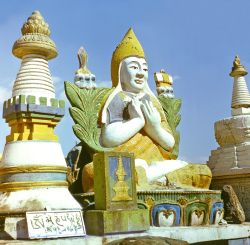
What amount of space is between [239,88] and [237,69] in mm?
584

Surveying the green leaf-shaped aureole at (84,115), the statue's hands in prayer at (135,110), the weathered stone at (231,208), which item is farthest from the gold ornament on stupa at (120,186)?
the weathered stone at (231,208)

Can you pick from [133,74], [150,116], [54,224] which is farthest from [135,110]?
[54,224]

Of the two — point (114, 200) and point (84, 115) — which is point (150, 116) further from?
point (114, 200)

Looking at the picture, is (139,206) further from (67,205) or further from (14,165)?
(14,165)

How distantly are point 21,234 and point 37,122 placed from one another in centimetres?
193

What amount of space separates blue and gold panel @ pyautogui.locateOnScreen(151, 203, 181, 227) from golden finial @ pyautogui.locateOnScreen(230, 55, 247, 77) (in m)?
5.78

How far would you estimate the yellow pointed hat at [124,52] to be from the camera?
10.5 m

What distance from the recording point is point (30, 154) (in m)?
7.21

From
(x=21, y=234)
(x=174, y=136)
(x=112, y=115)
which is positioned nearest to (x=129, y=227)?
(x=21, y=234)

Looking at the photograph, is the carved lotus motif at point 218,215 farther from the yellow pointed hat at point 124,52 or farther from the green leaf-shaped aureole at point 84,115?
the yellow pointed hat at point 124,52

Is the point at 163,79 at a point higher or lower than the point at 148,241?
higher

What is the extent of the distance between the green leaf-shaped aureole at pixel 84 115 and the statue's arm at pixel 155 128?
3.63ft

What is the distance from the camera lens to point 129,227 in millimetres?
6777

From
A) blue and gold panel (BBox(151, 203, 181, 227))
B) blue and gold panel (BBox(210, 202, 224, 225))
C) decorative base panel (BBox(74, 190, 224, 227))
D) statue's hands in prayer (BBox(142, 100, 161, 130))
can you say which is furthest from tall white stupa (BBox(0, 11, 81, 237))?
blue and gold panel (BBox(210, 202, 224, 225))
